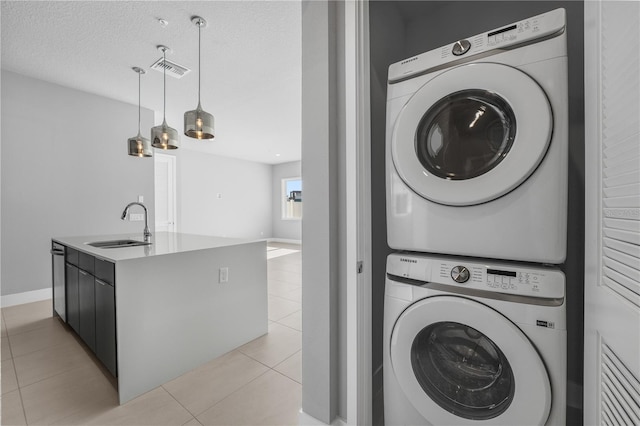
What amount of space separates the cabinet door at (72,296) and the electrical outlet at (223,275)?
45.2 inches

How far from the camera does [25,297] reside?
10.6 ft

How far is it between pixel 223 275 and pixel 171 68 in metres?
2.39

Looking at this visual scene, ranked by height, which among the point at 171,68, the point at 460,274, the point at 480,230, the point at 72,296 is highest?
the point at 171,68

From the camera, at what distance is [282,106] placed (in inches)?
168

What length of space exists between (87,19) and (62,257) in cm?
202

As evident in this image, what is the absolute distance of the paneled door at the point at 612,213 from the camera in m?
0.61

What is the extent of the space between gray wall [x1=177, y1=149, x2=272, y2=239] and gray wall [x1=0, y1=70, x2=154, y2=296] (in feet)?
9.05

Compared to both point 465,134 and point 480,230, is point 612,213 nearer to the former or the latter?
point 480,230

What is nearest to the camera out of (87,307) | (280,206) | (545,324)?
(545,324)

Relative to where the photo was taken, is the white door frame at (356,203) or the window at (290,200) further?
the window at (290,200)

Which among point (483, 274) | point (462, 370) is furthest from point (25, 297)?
point (483, 274)

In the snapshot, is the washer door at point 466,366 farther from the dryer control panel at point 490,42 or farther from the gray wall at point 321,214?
the dryer control panel at point 490,42

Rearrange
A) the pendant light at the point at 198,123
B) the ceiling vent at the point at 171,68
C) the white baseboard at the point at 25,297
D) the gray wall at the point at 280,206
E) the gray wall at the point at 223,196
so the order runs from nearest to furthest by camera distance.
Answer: the pendant light at the point at 198,123, the ceiling vent at the point at 171,68, the white baseboard at the point at 25,297, the gray wall at the point at 223,196, the gray wall at the point at 280,206

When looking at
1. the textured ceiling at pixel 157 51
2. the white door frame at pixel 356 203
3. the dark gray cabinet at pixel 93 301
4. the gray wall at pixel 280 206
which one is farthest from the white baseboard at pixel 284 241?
the white door frame at pixel 356 203
